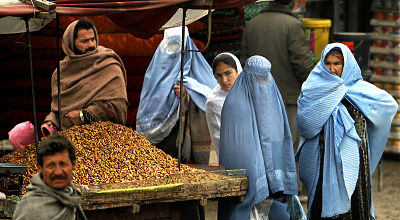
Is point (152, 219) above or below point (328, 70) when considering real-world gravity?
below

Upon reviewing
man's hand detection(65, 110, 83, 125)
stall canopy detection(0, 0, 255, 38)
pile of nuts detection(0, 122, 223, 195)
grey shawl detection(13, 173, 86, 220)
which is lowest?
pile of nuts detection(0, 122, 223, 195)

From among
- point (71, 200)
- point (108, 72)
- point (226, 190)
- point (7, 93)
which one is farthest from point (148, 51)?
point (71, 200)

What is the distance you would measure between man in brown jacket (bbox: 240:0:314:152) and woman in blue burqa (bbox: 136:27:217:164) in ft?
3.54

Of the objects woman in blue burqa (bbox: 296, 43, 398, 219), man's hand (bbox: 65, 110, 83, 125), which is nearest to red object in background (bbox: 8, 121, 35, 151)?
man's hand (bbox: 65, 110, 83, 125)

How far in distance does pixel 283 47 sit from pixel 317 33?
0.75m

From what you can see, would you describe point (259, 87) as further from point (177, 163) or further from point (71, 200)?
point (71, 200)

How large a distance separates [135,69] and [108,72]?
6.97 feet

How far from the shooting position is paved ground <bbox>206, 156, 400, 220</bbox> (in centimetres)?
747

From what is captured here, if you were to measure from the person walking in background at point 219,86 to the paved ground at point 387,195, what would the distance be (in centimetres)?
150

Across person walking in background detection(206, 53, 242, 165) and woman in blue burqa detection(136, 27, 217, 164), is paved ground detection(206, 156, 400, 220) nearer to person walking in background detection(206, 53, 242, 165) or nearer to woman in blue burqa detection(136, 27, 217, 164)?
woman in blue burqa detection(136, 27, 217, 164)

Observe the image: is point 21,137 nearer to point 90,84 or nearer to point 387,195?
point 90,84

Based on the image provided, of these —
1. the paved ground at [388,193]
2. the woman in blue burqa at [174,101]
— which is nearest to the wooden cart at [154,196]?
the woman in blue burqa at [174,101]

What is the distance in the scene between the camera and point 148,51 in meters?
7.91

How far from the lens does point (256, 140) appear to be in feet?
17.2
